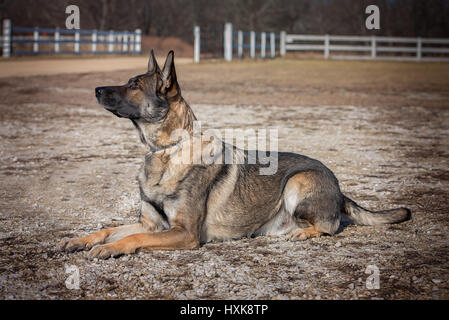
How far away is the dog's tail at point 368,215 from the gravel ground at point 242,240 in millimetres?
96

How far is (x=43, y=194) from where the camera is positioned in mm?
6785

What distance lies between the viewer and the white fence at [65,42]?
33.5 meters

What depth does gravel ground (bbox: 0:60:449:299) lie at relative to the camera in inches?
160

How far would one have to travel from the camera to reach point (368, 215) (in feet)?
18.1

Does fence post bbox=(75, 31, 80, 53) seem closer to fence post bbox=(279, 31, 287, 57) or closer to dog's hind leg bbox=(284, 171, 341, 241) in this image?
fence post bbox=(279, 31, 287, 57)

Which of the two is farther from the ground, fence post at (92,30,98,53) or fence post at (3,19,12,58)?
fence post at (92,30,98,53)

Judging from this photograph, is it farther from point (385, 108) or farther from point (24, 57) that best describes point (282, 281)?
point (24, 57)

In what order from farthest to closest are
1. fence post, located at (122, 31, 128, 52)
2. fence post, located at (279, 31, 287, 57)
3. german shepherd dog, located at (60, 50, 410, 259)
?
fence post, located at (122, 31, 128, 52) < fence post, located at (279, 31, 287, 57) < german shepherd dog, located at (60, 50, 410, 259)

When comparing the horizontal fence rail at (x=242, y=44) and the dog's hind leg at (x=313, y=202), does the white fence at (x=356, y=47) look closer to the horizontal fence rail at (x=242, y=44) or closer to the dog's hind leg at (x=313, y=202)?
the horizontal fence rail at (x=242, y=44)

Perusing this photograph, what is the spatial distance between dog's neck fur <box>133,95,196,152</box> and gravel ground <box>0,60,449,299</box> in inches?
40.3

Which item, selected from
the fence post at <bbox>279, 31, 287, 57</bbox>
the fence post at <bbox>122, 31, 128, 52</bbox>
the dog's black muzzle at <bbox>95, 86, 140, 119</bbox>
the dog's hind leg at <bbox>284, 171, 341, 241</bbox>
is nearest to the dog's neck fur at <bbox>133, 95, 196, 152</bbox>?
the dog's black muzzle at <bbox>95, 86, 140, 119</bbox>

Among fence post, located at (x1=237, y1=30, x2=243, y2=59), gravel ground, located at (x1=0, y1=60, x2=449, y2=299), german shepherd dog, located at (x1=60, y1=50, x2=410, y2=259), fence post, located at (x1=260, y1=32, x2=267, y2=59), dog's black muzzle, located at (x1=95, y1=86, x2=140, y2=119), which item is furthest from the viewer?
fence post, located at (x1=260, y1=32, x2=267, y2=59)

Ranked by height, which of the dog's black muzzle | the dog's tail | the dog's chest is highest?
the dog's black muzzle
